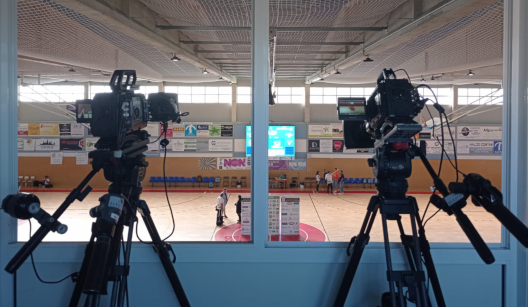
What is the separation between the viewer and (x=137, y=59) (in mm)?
7211

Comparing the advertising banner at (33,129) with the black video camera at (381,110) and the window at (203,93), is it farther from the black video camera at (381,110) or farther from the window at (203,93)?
the black video camera at (381,110)

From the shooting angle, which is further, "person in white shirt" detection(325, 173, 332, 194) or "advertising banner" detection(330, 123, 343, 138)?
"advertising banner" detection(330, 123, 343, 138)

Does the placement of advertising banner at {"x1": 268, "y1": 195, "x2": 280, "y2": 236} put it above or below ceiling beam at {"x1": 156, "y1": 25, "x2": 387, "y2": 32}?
below

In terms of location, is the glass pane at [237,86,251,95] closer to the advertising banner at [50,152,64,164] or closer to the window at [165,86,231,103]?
the window at [165,86,231,103]

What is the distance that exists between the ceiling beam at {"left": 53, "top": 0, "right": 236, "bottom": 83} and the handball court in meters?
4.14

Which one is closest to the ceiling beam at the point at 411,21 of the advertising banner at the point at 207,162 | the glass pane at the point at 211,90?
the glass pane at the point at 211,90

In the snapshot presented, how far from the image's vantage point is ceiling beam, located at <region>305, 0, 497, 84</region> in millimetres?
4012

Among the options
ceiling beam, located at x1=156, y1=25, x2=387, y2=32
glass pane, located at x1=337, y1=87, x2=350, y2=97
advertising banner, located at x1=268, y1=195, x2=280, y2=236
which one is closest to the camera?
ceiling beam, located at x1=156, y1=25, x2=387, y2=32

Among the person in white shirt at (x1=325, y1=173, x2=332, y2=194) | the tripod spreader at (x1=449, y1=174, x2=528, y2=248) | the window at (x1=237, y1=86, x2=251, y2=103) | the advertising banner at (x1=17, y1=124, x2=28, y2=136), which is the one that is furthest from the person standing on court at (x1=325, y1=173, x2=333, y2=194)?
the advertising banner at (x1=17, y1=124, x2=28, y2=136)

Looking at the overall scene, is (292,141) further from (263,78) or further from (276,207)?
(263,78)

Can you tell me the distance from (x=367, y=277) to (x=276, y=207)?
4.26 metres

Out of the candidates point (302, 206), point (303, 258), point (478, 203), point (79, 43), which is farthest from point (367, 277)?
point (302, 206)

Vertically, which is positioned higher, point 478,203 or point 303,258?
point 478,203

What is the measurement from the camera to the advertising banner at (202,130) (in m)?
12.9
